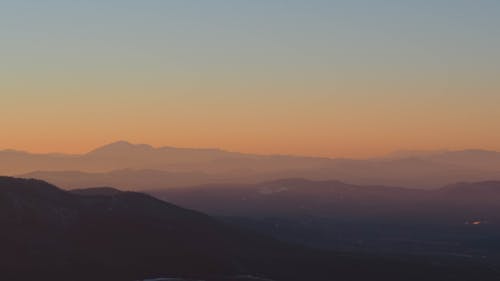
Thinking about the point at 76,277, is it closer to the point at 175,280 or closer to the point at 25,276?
the point at 25,276

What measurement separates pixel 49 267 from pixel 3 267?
11230mm

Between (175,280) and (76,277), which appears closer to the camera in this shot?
A: (175,280)

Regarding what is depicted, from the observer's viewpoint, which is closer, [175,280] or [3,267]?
[175,280]

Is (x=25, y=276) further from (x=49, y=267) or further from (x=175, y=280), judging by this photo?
(x=175, y=280)

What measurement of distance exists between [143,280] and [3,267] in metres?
34.8

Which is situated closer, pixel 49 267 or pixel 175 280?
pixel 175 280

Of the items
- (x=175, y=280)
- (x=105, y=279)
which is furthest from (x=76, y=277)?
(x=175, y=280)

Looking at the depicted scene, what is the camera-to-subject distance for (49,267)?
198750 millimetres

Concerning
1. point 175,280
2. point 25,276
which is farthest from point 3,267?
point 175,280

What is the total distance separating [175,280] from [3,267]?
45880 millimetres

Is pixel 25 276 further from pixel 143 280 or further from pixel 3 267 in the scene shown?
pixel 143 280

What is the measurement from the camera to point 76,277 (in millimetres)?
192750

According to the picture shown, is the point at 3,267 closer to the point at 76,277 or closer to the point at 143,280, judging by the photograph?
the point at 76,277

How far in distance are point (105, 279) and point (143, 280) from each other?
35.7ft
